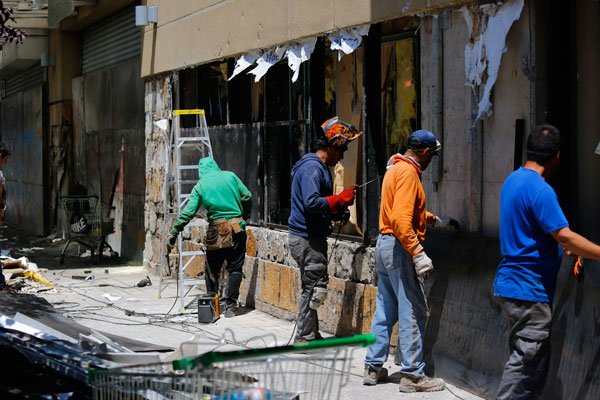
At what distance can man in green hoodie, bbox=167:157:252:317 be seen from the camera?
11.0 m

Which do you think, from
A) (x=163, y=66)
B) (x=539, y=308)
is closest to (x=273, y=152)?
(x=163, y=66)

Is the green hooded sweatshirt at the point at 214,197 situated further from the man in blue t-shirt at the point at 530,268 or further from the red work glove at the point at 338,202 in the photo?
the man in blue t-shirt at the point at 530,268

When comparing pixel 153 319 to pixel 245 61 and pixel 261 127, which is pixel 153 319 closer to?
pixel 261 127

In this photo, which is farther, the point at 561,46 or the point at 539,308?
A: the point at 561,46

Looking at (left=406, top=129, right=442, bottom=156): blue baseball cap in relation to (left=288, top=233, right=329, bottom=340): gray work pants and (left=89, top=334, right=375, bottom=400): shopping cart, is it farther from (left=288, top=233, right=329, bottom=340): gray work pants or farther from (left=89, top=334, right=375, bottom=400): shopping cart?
(left=89, top=334, right=375, bottom=400): shopping cart

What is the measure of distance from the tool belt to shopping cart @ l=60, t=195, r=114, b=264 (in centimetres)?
682

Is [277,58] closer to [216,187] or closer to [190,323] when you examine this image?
[216,187]

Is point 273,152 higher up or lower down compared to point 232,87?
lower down

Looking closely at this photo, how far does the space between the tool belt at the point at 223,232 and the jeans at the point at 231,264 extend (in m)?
0.10

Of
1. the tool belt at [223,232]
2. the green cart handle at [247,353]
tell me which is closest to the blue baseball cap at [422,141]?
the tool belt at [223,232]

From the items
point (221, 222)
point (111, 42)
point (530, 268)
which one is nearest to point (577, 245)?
point (530, 268)

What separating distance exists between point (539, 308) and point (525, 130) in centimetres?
194

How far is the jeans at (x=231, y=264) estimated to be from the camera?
11109 mm

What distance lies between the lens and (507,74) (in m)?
7.58
